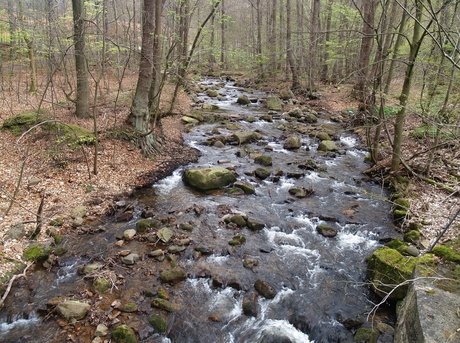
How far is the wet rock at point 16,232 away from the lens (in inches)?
274

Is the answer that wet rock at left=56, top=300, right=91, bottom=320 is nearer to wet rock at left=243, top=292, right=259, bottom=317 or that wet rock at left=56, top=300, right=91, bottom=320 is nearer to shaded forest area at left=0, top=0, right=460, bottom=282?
shaded forest area at left=0, top=0, right=460, bottom=282

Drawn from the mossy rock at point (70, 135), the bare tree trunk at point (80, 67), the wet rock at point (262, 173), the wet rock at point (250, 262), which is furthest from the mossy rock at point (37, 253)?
the wet rock at point (262, 173)

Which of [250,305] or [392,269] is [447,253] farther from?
[250,305]

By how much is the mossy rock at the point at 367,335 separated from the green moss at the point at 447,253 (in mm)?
1771

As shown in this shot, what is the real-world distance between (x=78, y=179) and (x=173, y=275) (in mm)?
4811

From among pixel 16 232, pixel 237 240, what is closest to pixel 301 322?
pixel 237 240

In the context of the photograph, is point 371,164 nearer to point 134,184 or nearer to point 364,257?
point 364,257

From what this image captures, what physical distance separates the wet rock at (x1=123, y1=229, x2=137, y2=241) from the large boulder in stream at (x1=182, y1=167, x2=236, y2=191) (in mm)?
2940

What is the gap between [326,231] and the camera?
8289mm

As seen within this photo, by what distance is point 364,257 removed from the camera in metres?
7.47

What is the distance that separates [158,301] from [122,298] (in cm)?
70

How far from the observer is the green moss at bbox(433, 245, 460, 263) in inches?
216

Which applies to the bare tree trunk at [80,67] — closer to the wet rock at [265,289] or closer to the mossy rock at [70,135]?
the mossy rock at [70,135]

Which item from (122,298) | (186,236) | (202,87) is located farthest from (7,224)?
(202,87)
